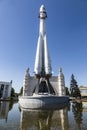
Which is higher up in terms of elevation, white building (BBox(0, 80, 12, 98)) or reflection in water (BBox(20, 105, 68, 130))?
white building (BBox(0, 80, 12, 98))

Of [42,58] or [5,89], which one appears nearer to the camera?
[42,58]

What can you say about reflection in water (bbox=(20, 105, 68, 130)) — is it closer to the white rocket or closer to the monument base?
the monument base

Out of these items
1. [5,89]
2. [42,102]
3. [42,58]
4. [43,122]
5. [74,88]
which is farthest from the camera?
[5,89]

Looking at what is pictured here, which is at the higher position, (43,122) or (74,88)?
(74,88)

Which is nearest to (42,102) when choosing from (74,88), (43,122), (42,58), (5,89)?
(43,122)

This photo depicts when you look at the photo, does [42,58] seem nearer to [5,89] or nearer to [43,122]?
[5,89]

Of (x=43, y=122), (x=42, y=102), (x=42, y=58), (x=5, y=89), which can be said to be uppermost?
(x=42, y=58)

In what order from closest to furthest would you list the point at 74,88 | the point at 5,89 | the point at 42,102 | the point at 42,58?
1. the point at 42,102
2. the point at 42,58
3. the point at 74,88
4. the point at 5,89

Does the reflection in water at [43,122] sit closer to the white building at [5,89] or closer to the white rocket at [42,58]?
the white rocket at [42,58]

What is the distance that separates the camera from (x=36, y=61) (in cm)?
4022

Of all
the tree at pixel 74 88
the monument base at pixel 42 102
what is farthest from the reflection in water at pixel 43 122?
the tree at pixel 74 88

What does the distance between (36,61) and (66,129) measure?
32003mm

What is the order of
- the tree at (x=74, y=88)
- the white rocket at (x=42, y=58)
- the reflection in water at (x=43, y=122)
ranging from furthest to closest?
the tree at (x=74, y=88) → the white rocket at (x=42, y=58) → the reflection in water at (x=43, y=122)

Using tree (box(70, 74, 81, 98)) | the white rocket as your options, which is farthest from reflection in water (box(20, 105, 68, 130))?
tree (box(70, 74, 81, 98))
